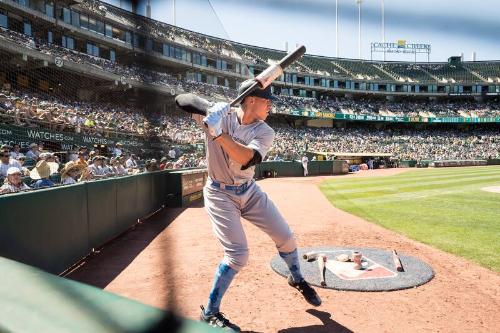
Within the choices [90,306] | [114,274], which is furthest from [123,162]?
[90,306]

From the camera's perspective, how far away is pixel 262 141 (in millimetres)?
3488

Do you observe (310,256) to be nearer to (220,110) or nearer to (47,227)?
(220,110)

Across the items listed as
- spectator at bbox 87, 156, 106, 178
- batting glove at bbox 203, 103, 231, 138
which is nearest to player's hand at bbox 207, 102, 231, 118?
batting glove at bbox 203, 103, 231, 138

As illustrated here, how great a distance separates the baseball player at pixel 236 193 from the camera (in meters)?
3.50

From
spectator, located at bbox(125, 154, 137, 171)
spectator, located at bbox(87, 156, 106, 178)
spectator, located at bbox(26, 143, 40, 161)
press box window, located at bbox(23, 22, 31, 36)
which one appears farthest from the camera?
press box window, located at bbox(23, 22, 31, 36)

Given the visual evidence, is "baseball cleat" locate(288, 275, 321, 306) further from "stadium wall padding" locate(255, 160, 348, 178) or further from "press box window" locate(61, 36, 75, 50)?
"press box window" locate(61, 36, 75, 50)

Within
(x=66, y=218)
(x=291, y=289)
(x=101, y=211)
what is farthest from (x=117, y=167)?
(x=291, y=289)

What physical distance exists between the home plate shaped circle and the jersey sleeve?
217 centimetres

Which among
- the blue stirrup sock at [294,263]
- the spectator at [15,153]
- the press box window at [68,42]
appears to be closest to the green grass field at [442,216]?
the blue stirrup sock at [294,263]

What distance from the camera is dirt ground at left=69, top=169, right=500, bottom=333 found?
3.75 m

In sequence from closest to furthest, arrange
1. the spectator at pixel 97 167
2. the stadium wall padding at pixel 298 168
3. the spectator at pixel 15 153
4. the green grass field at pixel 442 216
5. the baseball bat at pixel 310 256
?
the baseball bat at pixel 310 256
the green grass field at pixel 442 216
the spectator at pixel 15 153
the spectator at pixel 97 167
the stadium wall padding at pixel 298 168

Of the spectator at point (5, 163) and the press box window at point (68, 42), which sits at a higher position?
the press box window at point (68, 42)

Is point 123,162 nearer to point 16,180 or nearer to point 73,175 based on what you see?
point 73,175

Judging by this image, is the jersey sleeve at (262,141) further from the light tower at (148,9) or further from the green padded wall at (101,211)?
the green padded wall at (101,211)
